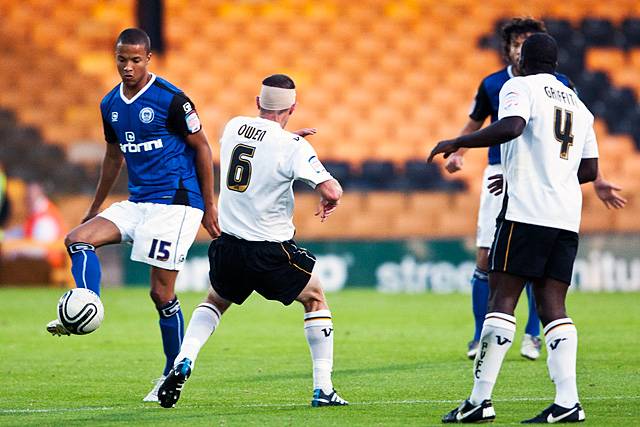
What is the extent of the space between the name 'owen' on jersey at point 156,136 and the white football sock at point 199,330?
79cm

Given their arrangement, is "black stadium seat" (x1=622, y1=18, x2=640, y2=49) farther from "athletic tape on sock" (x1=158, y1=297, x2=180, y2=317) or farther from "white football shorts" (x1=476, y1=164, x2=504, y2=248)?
"athletic tape on sock" (x1=158, y1=297, x2=180, y2=317)

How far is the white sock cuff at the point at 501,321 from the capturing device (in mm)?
5824

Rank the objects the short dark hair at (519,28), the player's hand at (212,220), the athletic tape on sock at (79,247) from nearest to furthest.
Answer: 1. the athletic tape on sock at (79,247)
2. the player's hand at (212,220)
3. the short dark hair at (519,28)

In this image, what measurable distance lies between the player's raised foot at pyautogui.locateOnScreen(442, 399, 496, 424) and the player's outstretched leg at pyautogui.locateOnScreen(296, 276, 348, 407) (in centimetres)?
89

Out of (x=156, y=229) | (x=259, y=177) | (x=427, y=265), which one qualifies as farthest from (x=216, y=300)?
(x=427, y=265)

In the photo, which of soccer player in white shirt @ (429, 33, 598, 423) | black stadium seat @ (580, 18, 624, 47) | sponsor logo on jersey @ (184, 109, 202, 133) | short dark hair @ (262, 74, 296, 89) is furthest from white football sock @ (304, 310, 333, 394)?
black stadium seat @ (580, 18, 624, 47)

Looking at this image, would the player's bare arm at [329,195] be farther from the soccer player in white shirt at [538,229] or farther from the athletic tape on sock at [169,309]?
the athletic tape on sock at [169,309]

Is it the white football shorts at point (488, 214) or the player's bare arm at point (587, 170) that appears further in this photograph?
the white football shorts at point (488, 214)

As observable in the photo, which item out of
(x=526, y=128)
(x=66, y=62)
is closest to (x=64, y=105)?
(x=66, y=62)

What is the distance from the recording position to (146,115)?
6973 mm

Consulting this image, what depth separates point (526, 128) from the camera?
19.4 feet

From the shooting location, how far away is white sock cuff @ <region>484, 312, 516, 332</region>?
5.82 metres

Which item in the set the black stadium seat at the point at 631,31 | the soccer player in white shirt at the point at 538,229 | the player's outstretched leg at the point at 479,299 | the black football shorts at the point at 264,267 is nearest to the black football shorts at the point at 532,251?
the soccer player in white shirt at the point at 538,229

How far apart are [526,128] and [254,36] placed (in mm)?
14809
